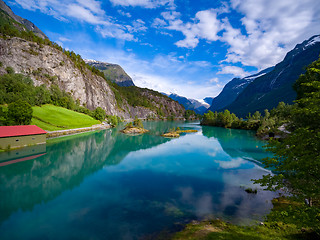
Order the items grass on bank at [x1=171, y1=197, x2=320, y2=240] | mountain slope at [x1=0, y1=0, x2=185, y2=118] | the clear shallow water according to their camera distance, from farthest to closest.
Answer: mountain slope at [x1=0, y1=0, x2=185, y2=118] < the clear shallow water < grass on bank at [x1=171, y1=197, x2=320, y2=240]

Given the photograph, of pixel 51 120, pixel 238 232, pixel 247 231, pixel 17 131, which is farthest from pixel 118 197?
pixel 51 120

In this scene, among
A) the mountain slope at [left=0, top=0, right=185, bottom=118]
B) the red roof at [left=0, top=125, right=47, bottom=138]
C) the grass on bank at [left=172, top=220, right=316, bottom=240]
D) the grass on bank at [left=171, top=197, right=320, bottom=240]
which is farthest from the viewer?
the mountain slope at [left=0, top=0, right=185, bottom=118]

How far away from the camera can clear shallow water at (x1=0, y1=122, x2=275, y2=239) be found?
13242 mm

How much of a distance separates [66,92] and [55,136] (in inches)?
A: 2814

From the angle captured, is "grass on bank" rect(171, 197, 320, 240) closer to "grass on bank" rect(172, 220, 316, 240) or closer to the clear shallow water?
"grass on bank" rect(172, 220, 316, 240)

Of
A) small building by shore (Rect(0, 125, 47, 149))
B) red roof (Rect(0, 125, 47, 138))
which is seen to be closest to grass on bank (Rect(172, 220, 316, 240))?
small building by shore (Rect(0, 125, 47, 149))

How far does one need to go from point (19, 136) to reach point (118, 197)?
37.4 m

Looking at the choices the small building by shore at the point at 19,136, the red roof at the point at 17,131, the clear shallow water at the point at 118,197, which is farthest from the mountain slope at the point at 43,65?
the clear shallow water at the point at 118,197

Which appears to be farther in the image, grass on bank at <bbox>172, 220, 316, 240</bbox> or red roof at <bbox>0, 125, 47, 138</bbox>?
red roof at <bbox>0, 125, 47, 138</bbox>

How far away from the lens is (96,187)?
21.7m

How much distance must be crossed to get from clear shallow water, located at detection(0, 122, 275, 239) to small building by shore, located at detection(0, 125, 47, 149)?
253 inches

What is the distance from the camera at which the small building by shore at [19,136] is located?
3744cm

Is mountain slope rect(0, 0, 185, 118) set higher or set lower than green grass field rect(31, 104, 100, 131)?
higher

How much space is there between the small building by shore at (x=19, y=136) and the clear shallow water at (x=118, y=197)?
6418 mm
